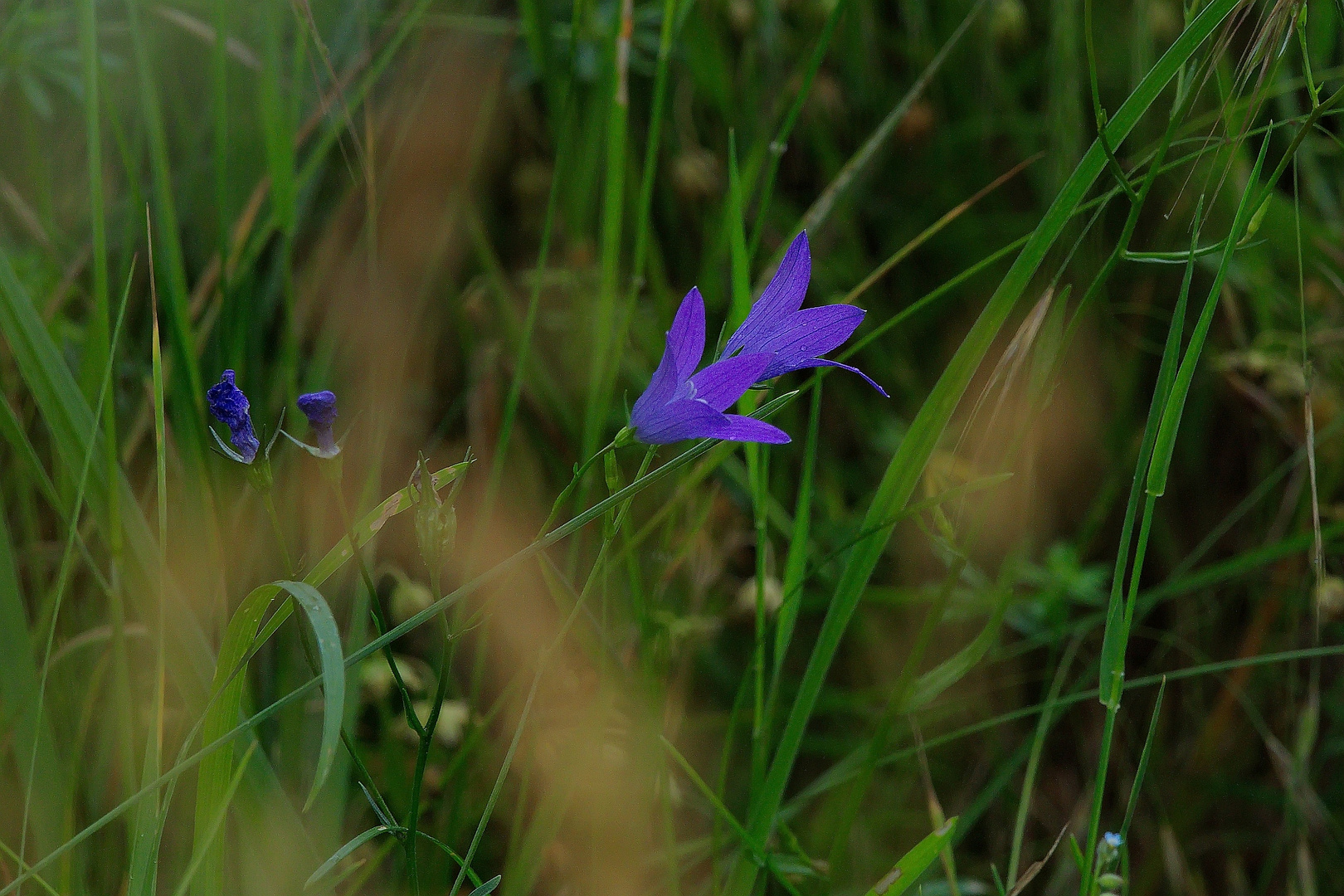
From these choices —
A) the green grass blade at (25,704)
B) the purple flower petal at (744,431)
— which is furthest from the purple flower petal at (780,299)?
the green grass blade at (25,704)

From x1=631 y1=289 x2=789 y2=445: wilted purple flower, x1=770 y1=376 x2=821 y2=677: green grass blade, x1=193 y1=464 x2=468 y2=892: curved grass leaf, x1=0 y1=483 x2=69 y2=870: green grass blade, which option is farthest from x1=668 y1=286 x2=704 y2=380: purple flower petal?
x1=0 y1=483 x2=69 y2=870: green grass blade

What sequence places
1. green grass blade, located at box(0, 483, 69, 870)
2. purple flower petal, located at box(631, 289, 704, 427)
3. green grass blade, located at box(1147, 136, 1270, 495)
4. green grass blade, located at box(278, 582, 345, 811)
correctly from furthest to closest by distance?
green grass blade, located at box(0, 483, 69, 870) → green grass blade, located at box(1147, 136, 1270, 495) → purple flower petal, located at box(631, 289, 704, 427) → green grass blade, located at box(278, 582, 345, 811)

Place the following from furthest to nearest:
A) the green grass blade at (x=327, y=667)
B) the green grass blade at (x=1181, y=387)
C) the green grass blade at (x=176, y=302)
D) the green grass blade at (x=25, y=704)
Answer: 1. the green grass blade at (x=176, y=302)
2. the green grass blade at (x=25, y=704)
3. the green grass blade at (x=1181, y=387)
4. the green grass blade at (x=327, y=667)

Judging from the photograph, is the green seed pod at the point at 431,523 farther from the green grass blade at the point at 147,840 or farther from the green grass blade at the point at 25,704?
the green grass blade at the point at 25,704

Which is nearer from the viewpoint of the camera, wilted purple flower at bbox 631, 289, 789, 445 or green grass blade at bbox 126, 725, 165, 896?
wilted purple flower at bbox 631, 289, 789, 445

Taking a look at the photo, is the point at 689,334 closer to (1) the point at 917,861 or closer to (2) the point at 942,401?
(2) the point at 942,401

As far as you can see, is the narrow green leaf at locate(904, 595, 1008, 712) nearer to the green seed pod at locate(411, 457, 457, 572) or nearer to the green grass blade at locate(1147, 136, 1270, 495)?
the green grass blade at locate(1147, 136, 1270, 495)

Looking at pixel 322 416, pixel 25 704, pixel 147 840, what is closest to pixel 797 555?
pixel 322 416
